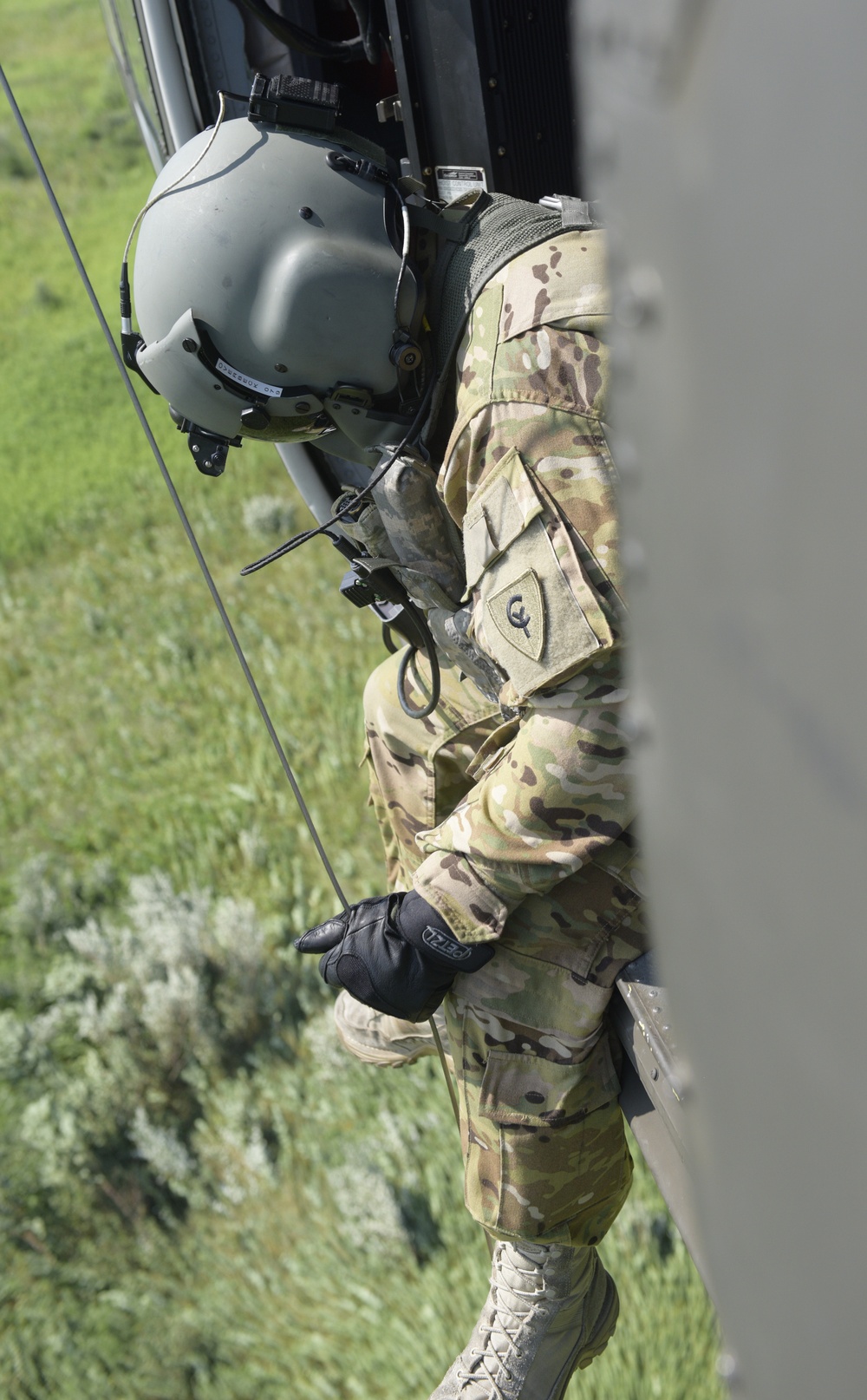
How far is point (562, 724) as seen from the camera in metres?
1.74

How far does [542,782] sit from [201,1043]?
2.48 m

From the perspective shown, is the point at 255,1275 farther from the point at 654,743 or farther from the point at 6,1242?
the point at 654,743

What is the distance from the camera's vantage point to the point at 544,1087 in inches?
80.7

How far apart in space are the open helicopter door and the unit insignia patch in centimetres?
61

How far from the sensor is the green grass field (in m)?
3.09

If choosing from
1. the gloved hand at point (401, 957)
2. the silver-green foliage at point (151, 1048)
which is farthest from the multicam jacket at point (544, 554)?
the silver-green foliage at point (151, 1048)

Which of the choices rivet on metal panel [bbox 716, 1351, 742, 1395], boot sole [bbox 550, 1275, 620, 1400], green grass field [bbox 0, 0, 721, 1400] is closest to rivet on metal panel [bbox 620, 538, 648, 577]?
rivet on metal panel [bbox 716, 1351, 742, 1395]

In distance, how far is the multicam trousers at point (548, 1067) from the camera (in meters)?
1.97

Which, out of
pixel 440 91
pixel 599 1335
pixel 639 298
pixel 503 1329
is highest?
pixel 639 298

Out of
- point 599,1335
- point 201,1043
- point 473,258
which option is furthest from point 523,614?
point 201,1043

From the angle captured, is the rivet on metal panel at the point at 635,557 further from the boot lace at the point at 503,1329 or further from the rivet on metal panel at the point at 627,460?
the boot lace at the point at 503,1329

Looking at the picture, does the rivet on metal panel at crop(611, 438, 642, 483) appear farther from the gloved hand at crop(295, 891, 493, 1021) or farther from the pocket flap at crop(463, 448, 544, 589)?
the gloved hand at crop(295, 891, 493, 1021)

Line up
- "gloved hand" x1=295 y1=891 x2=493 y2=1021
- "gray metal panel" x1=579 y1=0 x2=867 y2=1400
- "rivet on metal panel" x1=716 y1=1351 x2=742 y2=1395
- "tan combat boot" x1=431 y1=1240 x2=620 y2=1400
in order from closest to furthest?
"gray metal panel" x1=579 y1=0 x2=867 y2=1400 < "rivet on metal panel" x1=716 y1=1351 x2=742 y2=1395 < "gloved hand" x1=295 y1=891 x2=493 y2=1021 < "tan combat boot" x1=431 y1=1240 x2=620 y2=1400

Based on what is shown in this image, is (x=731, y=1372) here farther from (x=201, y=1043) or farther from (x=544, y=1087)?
(x=201, y=1043)
